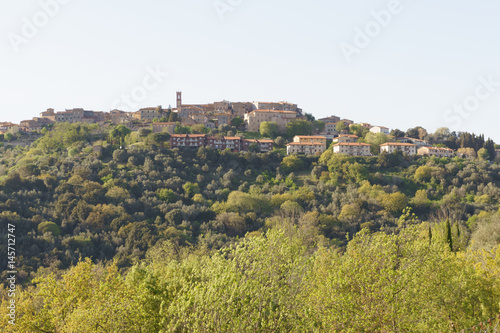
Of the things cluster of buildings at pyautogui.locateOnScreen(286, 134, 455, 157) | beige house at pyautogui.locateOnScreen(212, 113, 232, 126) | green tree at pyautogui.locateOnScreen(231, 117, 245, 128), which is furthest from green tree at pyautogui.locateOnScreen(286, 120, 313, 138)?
beige house at pyautogui.locateOnScreen(212, 113, 232, 126)

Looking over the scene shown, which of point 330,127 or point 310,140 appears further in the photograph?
point 330,127

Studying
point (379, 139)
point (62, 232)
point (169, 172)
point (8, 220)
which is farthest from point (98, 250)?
point (379, 139)

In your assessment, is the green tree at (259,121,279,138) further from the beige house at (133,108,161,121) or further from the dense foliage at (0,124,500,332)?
the beige house at (133,108,161,121)

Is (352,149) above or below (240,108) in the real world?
below

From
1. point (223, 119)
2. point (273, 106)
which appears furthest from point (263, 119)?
point (273, 106)

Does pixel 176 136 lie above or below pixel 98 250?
above

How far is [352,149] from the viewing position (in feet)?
350

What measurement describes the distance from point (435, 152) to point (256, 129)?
4394 centimetres

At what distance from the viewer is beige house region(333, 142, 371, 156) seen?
106 meters

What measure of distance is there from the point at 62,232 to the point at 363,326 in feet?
178

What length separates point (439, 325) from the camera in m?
20.2

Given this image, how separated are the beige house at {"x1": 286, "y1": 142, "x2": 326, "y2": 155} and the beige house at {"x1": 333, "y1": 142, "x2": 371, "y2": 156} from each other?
4.31 metres

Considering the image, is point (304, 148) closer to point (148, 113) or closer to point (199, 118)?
point (199, 118)

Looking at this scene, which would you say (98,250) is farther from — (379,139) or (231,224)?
(379,139)
